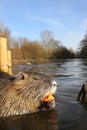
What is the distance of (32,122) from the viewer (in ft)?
18.2

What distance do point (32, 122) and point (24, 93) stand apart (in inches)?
23.8

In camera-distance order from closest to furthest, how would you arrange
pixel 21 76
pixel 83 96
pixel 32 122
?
pixel 32 122, pixel 21 76, pixel 83 96

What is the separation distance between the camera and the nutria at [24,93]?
18.3 feet

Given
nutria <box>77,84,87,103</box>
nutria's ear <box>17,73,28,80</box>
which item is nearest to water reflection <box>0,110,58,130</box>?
nutria's ear <box>17,73,28,80</box>

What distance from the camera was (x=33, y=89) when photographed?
5656mm

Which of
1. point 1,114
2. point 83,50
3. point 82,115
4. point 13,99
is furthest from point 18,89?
point 83,50

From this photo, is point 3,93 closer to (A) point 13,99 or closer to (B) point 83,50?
(A) point 13,99

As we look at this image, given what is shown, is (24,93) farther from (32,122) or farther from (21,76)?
(32,122)

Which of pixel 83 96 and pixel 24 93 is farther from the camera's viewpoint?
pixel 83 96

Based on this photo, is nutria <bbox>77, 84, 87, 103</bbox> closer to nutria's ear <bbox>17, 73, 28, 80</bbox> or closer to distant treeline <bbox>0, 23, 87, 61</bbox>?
nutria's ear <bbox>17, 73, 28, 80</bbox>

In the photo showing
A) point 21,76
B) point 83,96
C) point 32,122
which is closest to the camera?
point 32,122

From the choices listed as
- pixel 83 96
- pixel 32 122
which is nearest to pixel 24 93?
pixel 32 122

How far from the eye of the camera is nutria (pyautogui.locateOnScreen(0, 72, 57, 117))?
5.59 metres

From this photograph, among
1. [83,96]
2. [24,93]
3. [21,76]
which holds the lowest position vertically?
[83,96]
